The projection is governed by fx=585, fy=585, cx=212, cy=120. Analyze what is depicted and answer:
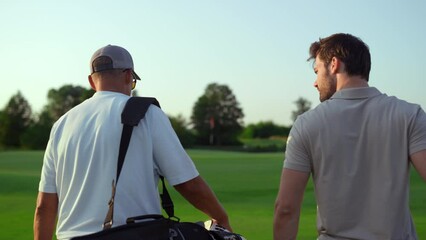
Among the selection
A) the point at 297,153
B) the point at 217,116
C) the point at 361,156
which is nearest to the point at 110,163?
the point at 297,153

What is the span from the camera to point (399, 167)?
2695mm

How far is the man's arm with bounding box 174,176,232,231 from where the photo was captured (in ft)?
9.58

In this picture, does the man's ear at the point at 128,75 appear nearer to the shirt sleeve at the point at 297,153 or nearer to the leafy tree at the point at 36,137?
the shirt sleeve at the point at 297,153

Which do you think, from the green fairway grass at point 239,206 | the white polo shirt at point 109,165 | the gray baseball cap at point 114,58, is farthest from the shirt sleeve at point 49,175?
the green fairway grass at point 239,206

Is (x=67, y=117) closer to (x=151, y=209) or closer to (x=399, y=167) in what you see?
(x=151, y=209)

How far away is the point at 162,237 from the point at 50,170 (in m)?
0.85

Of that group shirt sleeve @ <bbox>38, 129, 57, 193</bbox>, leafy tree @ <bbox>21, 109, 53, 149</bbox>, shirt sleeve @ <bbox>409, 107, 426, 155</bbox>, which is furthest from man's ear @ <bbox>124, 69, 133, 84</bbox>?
leafy tree @ <bbox>21, 109, 53, 149</bbox>

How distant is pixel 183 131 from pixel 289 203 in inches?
4015

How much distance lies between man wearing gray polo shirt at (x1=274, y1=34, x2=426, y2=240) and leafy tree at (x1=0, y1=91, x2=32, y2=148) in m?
95.5

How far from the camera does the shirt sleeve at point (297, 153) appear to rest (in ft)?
9.18

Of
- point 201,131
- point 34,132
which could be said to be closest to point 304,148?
point 34,132

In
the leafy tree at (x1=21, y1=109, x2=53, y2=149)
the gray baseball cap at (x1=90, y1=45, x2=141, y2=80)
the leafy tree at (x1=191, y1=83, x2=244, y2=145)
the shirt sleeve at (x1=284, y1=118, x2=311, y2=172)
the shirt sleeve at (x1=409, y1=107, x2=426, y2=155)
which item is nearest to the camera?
the shirt sleeve at (x1=409, y1=107, x2=426, y2=155)

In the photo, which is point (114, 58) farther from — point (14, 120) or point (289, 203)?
point (14, 120)

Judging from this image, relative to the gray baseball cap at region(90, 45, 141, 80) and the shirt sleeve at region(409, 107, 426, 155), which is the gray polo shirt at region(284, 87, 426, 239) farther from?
the gray baseball cap at region(90, 45, 141, 80)
